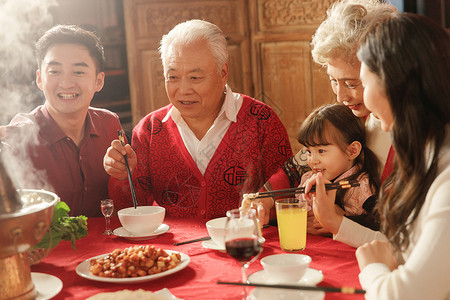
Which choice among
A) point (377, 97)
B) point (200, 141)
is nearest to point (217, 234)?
point (377, 97)

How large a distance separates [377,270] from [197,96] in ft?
4.49

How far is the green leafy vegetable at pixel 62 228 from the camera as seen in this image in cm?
149

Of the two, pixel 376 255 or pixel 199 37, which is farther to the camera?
pixel 199 37

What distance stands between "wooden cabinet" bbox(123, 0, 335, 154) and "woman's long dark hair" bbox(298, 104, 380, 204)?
7.16 feet

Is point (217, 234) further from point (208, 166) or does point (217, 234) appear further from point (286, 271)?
point (208, 166)

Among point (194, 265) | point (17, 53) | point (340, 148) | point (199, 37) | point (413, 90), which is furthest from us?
point (17, 53)

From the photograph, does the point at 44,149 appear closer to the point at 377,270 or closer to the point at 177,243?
the point at 177,243

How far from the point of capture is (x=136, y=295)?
3.76ft

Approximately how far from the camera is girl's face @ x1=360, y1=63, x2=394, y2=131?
116cm

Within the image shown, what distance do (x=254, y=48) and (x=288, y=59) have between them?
31cm

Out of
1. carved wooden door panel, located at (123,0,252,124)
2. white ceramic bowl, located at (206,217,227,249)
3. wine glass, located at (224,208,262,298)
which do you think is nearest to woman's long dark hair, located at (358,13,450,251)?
wine glass, located at (224,208,262,298)

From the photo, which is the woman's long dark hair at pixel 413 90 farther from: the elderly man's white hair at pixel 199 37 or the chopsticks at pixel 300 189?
the elderly man's white hair at pixel 199 37

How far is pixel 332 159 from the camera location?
2059 mm

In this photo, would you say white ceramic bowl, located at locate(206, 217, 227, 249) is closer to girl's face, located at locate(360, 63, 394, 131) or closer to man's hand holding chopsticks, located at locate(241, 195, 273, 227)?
man's hand holding chopsticks, located at locate(241, 195, 273, 227)
